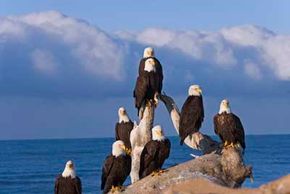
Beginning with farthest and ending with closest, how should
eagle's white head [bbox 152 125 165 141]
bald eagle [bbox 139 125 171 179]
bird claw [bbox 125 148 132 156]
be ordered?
bird claw [bbox 125 148 132 156] → eagle's white head [bbox 152 125 165 141] → bald eagle [bbox 139 125 171 179]

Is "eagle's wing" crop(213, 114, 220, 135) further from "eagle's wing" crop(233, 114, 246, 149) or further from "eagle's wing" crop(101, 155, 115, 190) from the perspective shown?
"eagle's wing" crop(101, 155, 115, 190)

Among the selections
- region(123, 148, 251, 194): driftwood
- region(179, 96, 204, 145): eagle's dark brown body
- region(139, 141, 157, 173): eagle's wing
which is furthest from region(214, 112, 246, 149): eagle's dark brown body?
region(139, 141, 157, 173): eagle's wing

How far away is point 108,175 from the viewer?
19.5m

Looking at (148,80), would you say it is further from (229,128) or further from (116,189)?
(116,189)

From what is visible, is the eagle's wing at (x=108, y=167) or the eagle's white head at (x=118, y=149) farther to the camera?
the eagle's wing at (x=108, y=167)

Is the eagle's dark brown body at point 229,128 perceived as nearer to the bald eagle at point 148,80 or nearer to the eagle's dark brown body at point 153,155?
the eagle's dark brown body at point 153,155

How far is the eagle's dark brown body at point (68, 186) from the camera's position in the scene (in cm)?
1988

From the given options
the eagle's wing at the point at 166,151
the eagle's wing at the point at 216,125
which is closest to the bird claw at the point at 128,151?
the eagle's wing at the point at 166,151

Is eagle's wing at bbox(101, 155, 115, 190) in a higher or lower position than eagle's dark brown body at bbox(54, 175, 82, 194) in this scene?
higher

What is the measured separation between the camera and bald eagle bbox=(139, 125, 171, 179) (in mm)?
18969

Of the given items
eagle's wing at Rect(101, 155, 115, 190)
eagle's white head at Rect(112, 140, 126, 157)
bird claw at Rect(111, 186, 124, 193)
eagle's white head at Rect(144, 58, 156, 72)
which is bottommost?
bird claw at Rect(111, 186, 124, 193)

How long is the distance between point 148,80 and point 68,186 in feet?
9.02

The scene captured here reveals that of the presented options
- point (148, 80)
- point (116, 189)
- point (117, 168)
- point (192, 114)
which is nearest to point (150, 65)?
point (148, 80)

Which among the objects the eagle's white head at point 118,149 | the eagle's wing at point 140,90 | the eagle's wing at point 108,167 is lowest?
the eagle's wing at point 108,167
